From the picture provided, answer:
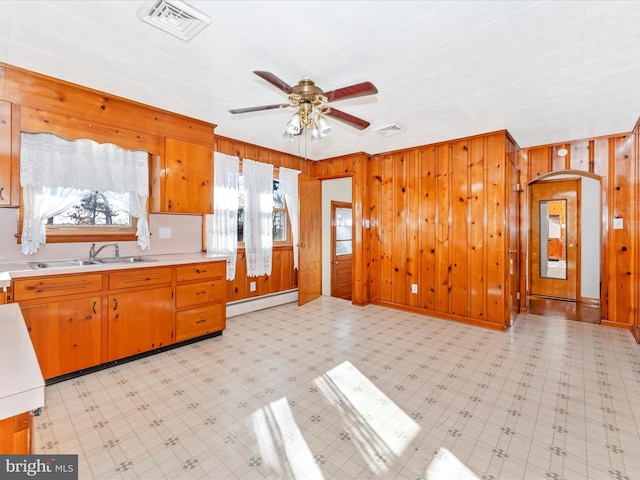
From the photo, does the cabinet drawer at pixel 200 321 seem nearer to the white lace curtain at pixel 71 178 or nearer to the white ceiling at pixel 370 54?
the white lace curtain at pixel 71 178

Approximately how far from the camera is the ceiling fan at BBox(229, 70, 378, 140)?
6.45 feet

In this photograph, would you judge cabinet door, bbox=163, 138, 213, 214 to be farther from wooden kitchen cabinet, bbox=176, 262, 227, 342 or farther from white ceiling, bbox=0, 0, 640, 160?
wooden kitchen cabinet, bbox=176, 262, 227, 342

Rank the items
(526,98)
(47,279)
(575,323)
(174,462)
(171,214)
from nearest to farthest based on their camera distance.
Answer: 1. (174,462)
2. (47,279)
3. (526,98)
4. (171,214)
5. (575,323)

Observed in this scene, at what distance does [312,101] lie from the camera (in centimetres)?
221

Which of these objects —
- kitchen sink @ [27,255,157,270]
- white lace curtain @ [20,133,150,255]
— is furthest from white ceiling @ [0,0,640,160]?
kitchen sink @ [27,255,157,270]

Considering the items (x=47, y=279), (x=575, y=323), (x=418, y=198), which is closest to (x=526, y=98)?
(x=418, y=198)

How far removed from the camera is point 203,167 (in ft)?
12.1

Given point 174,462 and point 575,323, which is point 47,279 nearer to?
point 174,462

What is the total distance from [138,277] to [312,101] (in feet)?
7.59

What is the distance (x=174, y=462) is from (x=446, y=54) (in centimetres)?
325

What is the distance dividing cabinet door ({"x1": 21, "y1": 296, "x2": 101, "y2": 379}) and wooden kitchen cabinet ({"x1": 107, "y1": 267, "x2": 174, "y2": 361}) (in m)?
0.13

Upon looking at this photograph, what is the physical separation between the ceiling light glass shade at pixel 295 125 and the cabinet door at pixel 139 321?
2082 millimetres

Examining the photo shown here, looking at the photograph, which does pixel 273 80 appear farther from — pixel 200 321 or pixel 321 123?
pixel 200 321

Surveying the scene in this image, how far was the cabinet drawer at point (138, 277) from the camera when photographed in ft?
9.12
